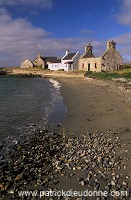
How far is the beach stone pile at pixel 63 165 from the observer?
7.14 m

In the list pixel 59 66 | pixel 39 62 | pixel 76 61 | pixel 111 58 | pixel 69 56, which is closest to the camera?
pixel 111 58

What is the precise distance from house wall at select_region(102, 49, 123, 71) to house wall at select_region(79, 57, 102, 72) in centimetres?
140

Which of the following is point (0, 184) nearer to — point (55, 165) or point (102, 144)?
point (55, 165)

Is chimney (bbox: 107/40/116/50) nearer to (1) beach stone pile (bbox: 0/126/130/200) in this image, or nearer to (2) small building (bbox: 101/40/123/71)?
(2) small building (bbox: 101/40/123/71)

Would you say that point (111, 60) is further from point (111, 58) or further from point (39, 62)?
point (39, 62)

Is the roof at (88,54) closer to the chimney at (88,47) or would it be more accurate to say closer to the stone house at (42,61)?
the chimney at (88,47)

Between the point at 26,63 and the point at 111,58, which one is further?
the point at 26,63

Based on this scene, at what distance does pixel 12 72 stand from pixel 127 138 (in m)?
89.9

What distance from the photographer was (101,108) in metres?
20.1

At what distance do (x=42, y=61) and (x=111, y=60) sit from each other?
38275 millimetres

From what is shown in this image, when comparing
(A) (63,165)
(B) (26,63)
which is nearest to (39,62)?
(B) (26,63)

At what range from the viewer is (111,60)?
208 feet

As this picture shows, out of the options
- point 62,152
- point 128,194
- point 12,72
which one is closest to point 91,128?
point 62,152

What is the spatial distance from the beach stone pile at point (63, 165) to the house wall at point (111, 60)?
5271cm
